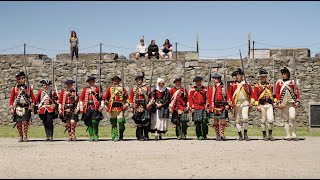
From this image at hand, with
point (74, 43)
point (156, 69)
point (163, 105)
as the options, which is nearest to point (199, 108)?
point (163, 105)

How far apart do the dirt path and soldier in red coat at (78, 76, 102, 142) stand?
1099mm

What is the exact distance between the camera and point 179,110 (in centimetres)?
1388

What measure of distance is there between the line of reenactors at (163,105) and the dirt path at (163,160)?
1184 millimetres

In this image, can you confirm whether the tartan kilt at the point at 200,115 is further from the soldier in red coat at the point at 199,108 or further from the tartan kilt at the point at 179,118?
the tartan kilt at the point at 179,118

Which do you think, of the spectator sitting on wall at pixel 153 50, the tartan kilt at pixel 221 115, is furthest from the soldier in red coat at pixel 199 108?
the spectator sitting on wall at pixel 153 50

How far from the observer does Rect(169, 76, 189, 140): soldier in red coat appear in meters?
13.8

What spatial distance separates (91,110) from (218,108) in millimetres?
3170

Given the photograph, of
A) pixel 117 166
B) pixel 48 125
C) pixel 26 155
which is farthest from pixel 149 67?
A: pixel 117 166

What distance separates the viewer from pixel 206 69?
20516 millimetres

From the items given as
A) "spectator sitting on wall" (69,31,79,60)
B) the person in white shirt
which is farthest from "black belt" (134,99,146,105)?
"spectator sitting on wall" (69,31,79,60)

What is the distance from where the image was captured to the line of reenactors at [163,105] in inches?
523

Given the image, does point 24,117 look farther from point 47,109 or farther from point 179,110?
point 179,110

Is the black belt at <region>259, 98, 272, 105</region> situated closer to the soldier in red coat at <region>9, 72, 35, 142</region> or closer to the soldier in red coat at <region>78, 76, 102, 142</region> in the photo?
the soldier in red coat at <region>78, 76, 102, 142</region>

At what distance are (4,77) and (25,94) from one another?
851 cm
